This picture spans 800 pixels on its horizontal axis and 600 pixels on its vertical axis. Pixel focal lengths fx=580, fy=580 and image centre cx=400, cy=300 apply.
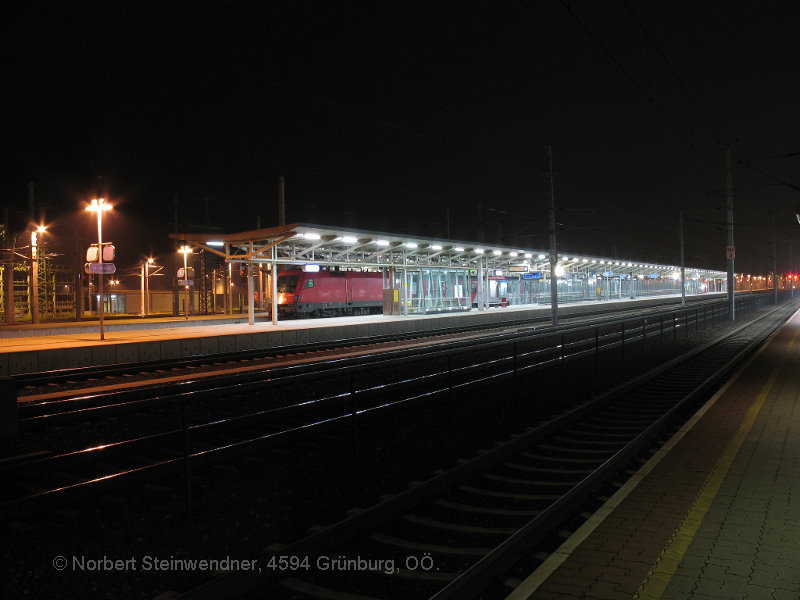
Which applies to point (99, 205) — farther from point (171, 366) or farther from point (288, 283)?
point (288, 283)

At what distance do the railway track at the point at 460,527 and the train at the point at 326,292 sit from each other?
26.9m

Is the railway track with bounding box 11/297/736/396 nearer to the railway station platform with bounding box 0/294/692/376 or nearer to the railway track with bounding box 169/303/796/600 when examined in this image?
the railway station platform with bounding box 0/294/692/376

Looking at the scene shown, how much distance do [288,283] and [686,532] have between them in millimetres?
32200

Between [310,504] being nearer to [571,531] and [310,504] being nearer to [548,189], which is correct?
[571,531]

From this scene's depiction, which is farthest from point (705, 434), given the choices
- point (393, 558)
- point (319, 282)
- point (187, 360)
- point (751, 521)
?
point (319, 282)

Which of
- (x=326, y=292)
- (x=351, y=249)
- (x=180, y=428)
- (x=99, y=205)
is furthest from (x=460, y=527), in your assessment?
(x=326, y=292)

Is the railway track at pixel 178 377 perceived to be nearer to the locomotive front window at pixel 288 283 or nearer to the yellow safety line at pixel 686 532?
the yellow safety line at pixel 686 532

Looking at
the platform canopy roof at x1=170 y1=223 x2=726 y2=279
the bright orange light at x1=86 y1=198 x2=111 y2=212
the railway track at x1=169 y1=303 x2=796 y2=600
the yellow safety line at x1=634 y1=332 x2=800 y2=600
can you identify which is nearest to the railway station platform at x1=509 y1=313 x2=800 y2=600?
the yellow safety line at x1=634 y1=332 x2=800 y2=600

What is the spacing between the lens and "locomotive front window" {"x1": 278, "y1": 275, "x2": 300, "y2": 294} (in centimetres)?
3478

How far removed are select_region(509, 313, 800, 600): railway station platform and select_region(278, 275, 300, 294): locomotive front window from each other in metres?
28.9

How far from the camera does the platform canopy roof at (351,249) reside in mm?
23266

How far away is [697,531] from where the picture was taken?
4.47 meters

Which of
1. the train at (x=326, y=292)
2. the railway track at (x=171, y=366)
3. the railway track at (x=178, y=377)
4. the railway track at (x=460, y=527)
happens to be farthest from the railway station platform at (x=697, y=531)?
the train at (x=326, y=292)

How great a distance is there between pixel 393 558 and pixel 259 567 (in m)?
1.07
